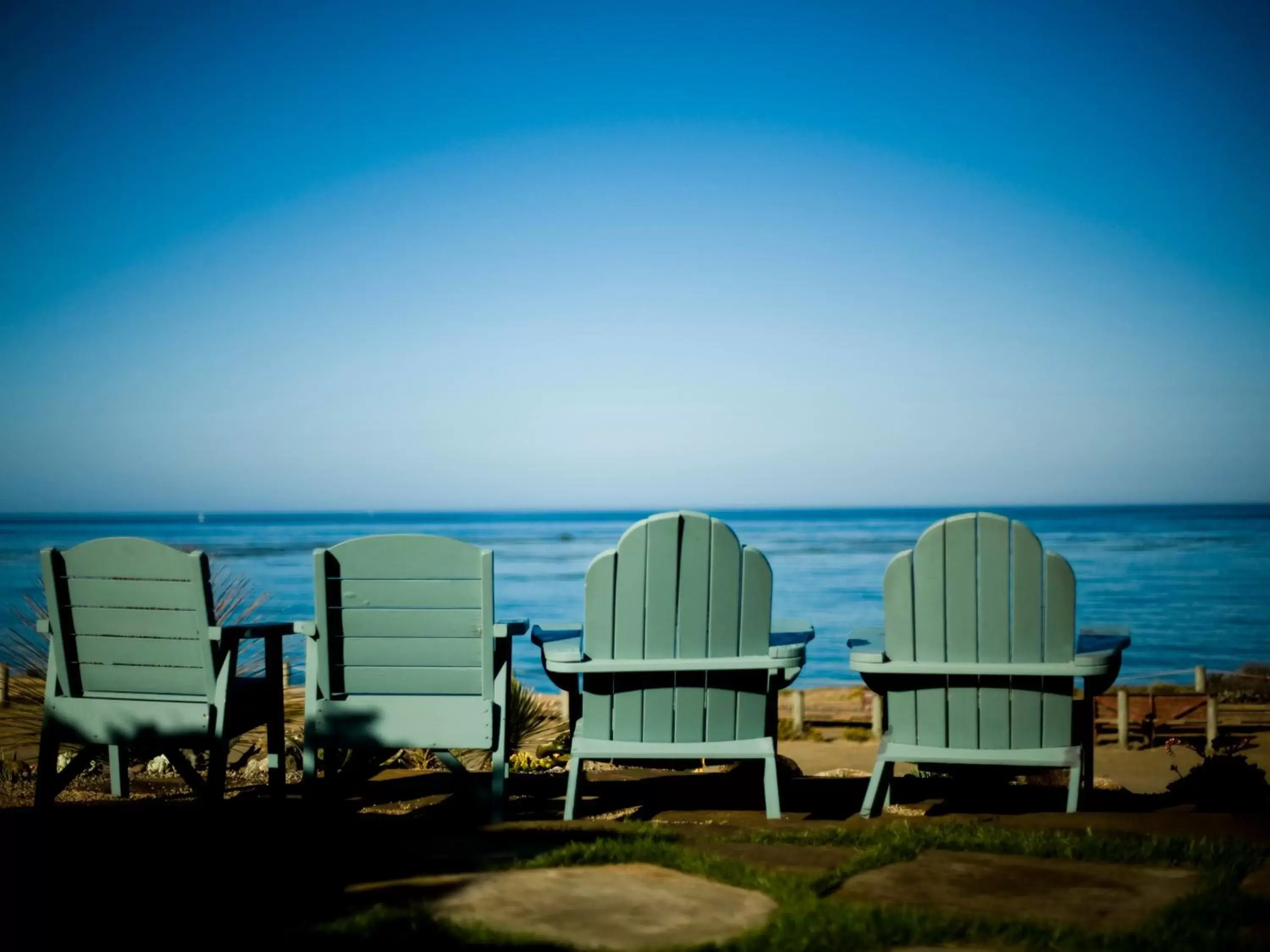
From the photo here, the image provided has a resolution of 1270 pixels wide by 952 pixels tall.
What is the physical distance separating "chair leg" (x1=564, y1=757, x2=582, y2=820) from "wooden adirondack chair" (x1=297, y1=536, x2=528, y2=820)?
0.24 m

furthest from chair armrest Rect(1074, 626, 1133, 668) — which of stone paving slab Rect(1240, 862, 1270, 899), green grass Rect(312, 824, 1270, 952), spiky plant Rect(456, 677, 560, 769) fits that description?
spiky plant Rect(456, 677, 560, 769)

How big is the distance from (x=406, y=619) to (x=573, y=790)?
0.83 metres

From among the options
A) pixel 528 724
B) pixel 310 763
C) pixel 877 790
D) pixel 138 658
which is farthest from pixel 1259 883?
pixel 528 724

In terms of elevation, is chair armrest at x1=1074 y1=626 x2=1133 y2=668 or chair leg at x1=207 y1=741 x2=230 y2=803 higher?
chair armrest at x1=1074 y1=626 x2=1133 y2=668

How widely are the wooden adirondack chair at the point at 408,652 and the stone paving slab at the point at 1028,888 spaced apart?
4.74ft

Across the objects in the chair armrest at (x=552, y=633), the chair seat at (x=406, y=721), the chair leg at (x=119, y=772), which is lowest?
the chair leg at (x=119, y=772)

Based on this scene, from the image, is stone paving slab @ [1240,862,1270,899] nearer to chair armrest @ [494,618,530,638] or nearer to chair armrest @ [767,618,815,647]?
chair armrest @ [767,618,815,647]

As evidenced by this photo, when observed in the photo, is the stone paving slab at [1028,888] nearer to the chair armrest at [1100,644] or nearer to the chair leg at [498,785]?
the chair armrest at [1100,644]

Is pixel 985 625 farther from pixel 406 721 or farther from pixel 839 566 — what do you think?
pixel 839 566

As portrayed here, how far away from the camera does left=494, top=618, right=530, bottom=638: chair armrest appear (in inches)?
141

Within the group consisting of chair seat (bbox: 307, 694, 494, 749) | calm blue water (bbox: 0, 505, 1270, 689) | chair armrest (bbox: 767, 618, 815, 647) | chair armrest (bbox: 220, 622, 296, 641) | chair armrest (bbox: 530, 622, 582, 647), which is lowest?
calm blue water (bbox: 0, 505, 1270, 689)

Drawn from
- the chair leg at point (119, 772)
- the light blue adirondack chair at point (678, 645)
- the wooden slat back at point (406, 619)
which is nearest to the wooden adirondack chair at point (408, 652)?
the wooden slat back at point (406, 619)

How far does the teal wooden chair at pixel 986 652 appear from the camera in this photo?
3.52 m

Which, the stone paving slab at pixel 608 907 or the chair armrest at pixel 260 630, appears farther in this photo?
the chair armrest at pixel 260 630
